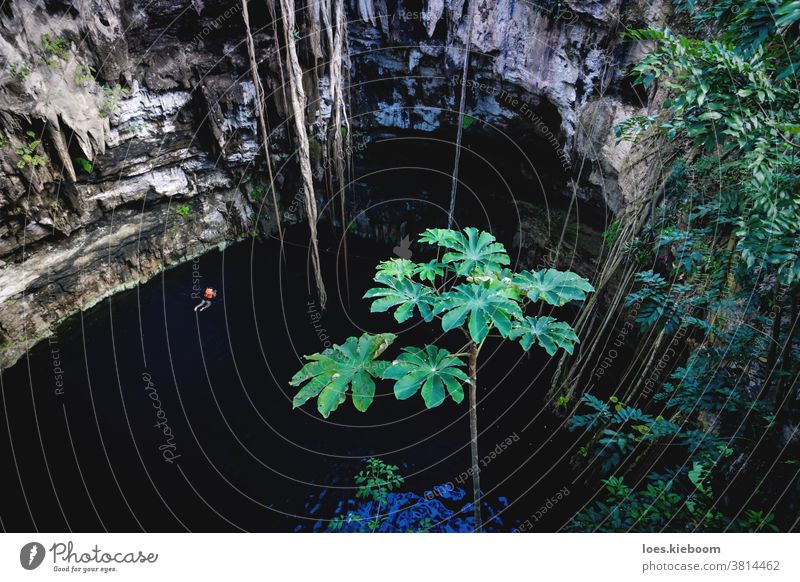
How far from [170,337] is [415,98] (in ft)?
22.1

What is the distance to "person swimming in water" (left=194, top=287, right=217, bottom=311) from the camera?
8.82 metres

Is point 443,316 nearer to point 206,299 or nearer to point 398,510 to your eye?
point 398,510

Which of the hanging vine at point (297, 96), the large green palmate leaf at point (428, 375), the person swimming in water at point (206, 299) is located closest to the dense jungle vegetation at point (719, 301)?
the large green palmate leaf at point (428, 375)

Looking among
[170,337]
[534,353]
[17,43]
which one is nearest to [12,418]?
[170,337]

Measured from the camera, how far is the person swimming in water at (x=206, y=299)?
8.82m

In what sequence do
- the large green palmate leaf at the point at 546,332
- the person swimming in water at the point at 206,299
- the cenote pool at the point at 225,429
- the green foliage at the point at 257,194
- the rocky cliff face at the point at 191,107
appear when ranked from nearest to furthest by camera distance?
the large green palmate leaf at the point at 546,332
the cenote pool at the point at 225,429
the rocky cliff face at the point at 191,107
the person swimming in water at the point at 206,299
the green foliage at the point at 257,194

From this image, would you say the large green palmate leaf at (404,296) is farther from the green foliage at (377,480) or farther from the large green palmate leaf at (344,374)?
the green foliage at (377,480)

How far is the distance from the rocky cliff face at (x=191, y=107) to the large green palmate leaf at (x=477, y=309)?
489cm

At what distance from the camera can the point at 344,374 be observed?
114 inches

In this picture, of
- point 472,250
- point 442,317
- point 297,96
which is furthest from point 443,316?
point 297,96

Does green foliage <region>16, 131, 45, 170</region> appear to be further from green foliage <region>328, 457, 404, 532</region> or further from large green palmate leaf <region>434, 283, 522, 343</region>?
large green palmate leaf <region>434, 283, 522, 343</region>

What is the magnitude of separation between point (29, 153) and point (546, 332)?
841cm

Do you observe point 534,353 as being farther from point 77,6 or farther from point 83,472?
point 77,6

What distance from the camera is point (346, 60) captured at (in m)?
9.07
